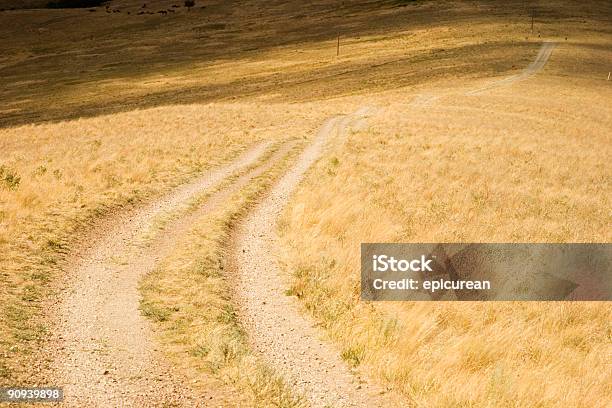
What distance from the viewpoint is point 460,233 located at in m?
15.9

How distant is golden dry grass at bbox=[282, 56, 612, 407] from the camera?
8352 mm

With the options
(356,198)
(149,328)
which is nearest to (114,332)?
(149,328)

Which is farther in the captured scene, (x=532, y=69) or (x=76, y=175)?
(x=532, y=69)

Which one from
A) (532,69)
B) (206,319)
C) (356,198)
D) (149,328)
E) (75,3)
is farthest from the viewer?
(75,3)

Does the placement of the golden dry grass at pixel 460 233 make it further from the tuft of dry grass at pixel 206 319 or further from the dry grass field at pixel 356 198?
the tuft of dry grass at pixel 206 319

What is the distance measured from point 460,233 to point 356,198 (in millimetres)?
3598

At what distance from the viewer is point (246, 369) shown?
25.7ft

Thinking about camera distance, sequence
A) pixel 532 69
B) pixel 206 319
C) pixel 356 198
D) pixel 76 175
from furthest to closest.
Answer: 1. pixel 532 69
2. pixel 76 175
3. pixel 356 198
4. pixel 206 319

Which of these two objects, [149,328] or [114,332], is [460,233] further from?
[114,332]

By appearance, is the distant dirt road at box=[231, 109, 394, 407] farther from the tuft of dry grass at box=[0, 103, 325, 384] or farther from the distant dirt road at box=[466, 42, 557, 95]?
the distant dirt road at box=[466, 42, 557, 95]

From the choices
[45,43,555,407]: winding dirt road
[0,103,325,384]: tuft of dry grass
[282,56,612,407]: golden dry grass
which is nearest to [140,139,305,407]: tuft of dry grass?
[45,43,555,407]: winding dirt road

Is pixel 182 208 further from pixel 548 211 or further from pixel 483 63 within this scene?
pixel 483 63

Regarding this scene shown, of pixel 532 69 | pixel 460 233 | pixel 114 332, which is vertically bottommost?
pixel 460 233

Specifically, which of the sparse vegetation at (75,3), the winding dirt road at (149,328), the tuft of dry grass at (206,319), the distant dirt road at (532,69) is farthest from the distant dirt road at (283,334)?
the sparse vegetation at (75,3)
